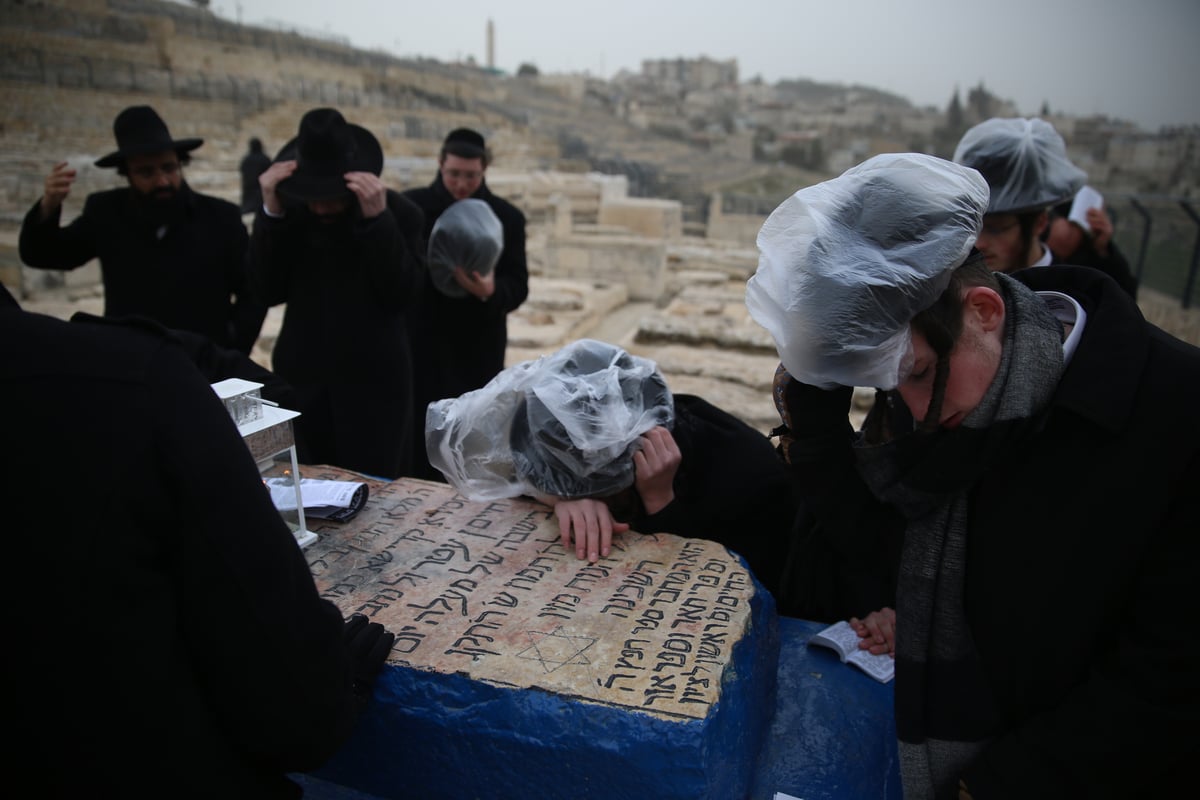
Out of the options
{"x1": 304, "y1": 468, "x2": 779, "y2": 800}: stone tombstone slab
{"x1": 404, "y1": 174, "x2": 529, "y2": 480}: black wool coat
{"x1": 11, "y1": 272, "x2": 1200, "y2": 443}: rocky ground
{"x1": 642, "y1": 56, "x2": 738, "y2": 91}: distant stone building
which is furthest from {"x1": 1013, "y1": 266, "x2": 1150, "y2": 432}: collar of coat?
{"x1": 642, "y1": 56, "x2": 738, "y2": 91}: distant stone building

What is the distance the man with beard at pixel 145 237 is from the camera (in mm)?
3037

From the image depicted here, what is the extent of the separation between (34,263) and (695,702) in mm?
3182

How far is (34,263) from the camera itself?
10.2 ft

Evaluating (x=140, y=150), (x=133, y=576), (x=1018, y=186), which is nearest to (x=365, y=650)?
(x=133, y=576)

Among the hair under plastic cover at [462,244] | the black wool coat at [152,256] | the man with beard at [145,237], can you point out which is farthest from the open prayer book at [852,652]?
the man with beard at [145,237]

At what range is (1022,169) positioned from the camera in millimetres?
2729

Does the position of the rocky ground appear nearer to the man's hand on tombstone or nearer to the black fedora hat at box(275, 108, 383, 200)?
the black fedora hat at box(275, 108, 383, 200)

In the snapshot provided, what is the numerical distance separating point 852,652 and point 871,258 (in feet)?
3.63

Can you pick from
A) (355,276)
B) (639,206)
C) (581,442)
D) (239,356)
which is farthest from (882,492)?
(639,206)

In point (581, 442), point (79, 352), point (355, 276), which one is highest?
point (79, 352)

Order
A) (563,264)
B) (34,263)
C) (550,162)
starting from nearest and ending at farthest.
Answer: (34,263), (563,264), (550,162)

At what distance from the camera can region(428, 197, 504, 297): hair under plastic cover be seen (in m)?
3.44

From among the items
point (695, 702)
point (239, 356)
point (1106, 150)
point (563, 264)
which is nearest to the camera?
point (695, 702)

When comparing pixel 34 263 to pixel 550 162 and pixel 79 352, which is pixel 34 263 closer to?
pixel 79 352
